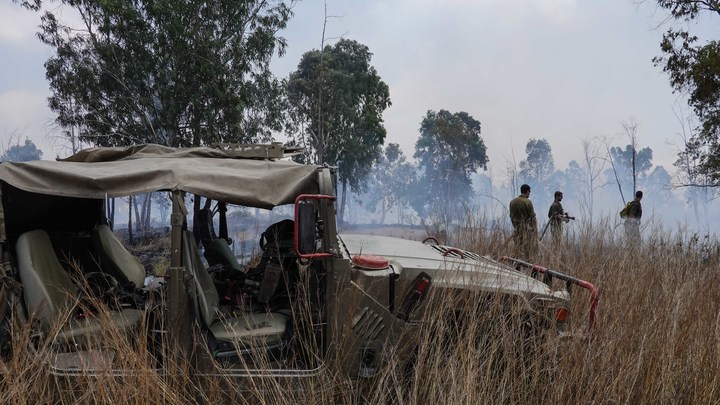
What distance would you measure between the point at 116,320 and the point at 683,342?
3.48 m

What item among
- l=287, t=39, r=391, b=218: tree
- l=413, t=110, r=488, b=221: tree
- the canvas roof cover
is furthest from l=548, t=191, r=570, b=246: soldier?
l=413, t=110, r=488, b=221: tree

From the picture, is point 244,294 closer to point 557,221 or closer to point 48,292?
point 48,292

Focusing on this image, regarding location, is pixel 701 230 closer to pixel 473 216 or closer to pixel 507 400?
pixel 473 216

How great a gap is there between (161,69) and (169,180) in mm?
14040

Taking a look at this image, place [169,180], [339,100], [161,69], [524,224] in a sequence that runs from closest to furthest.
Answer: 1. [169,180]
2. [524,224]
3. [161,69]
4. [339,100]

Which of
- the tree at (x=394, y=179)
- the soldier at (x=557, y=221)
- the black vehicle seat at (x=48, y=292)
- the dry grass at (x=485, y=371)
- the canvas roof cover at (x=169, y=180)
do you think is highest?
the tree at (x=394, y=179)

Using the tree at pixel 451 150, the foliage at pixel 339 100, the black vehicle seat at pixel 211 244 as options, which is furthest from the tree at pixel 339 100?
the black vehicle seat at pixel 211 244

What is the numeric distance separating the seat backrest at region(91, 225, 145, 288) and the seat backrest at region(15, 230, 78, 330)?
0.64 m

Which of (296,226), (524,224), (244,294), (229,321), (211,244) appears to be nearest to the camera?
(296,226)

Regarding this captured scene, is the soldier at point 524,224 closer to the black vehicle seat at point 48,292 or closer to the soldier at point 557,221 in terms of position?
the soldier at point 557,221

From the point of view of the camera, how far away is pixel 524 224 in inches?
329

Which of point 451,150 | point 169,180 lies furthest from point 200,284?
point 451,150

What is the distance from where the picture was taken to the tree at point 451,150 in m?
45.2

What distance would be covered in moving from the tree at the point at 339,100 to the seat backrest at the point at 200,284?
76.2ft
